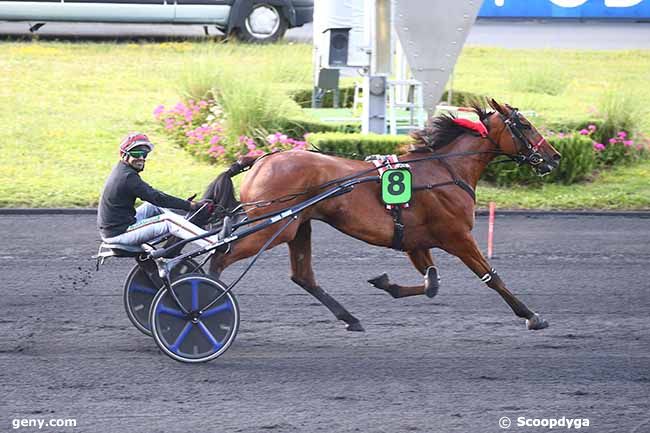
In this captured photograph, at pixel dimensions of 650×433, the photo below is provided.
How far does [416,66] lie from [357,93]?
2672 mm

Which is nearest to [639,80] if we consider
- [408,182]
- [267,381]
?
[408,182]

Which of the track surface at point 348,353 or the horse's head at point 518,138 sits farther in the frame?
the horse's head at point 518,138

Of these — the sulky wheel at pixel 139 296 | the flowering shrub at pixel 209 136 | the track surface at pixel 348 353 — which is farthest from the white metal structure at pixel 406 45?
the sulky wheel at pixel 139 296

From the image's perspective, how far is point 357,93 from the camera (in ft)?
52.9

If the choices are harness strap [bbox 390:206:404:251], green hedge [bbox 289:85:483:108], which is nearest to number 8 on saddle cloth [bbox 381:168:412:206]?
harness strap [bbox 390:206:404:251]

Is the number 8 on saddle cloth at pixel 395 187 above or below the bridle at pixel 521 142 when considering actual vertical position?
below

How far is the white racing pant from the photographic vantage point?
700cm

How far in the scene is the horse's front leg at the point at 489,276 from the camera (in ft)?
24.4

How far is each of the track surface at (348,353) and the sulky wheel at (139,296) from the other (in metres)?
0.12

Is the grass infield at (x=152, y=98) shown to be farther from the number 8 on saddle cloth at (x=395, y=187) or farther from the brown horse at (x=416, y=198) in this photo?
the number 8 on saddle cloth at (x=395, y=187)

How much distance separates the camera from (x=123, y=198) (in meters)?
7.04

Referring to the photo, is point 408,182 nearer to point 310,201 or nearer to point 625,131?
point 310,201

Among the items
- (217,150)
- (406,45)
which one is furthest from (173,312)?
(406,45)

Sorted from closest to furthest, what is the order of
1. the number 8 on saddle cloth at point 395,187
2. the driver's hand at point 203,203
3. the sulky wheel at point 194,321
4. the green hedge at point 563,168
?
the sulky wheel at point 194,321 → the driver's hand at point 203,203 → the number 8 on saddle cloth at point 395,187 → the green hedge at point 563,168
